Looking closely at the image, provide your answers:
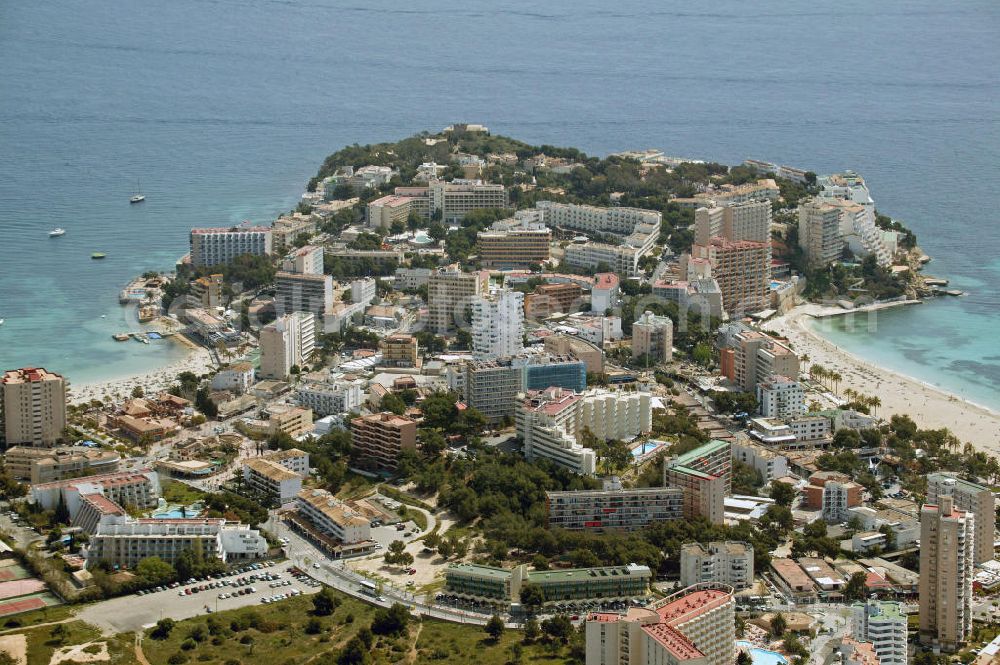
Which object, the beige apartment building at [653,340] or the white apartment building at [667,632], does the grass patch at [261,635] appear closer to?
the white apartment building at [667,632]

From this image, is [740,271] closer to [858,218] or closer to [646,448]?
[858,218]

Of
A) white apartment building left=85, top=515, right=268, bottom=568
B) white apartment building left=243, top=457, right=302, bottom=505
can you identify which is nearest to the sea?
white apartment building left=243, top=457, right=302, bottom=505

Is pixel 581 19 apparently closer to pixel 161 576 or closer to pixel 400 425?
pixel 400 425

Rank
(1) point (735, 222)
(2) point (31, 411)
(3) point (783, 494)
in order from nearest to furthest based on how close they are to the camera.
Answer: (3) point (783, 494)
(2) point (31, 411)
(1) point (735, 222)

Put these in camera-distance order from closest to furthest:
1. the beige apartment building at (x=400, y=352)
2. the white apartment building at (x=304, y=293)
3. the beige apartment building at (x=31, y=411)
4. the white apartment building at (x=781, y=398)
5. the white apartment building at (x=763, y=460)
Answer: the white apartment building at (x=763, y=460) → the beige apartment building at (x=31, y=411) → the white apartment building at (x=781, y=398) → the beige apartment building at (x=400, y=352) → the white apartment building at (x=304, y=293)

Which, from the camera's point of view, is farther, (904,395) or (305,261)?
(305,261)

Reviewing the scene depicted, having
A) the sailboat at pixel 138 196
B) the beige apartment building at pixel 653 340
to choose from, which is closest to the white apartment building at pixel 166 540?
the beige apartment building at pixel 653 340

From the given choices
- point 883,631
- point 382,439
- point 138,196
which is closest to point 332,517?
point 382,439
